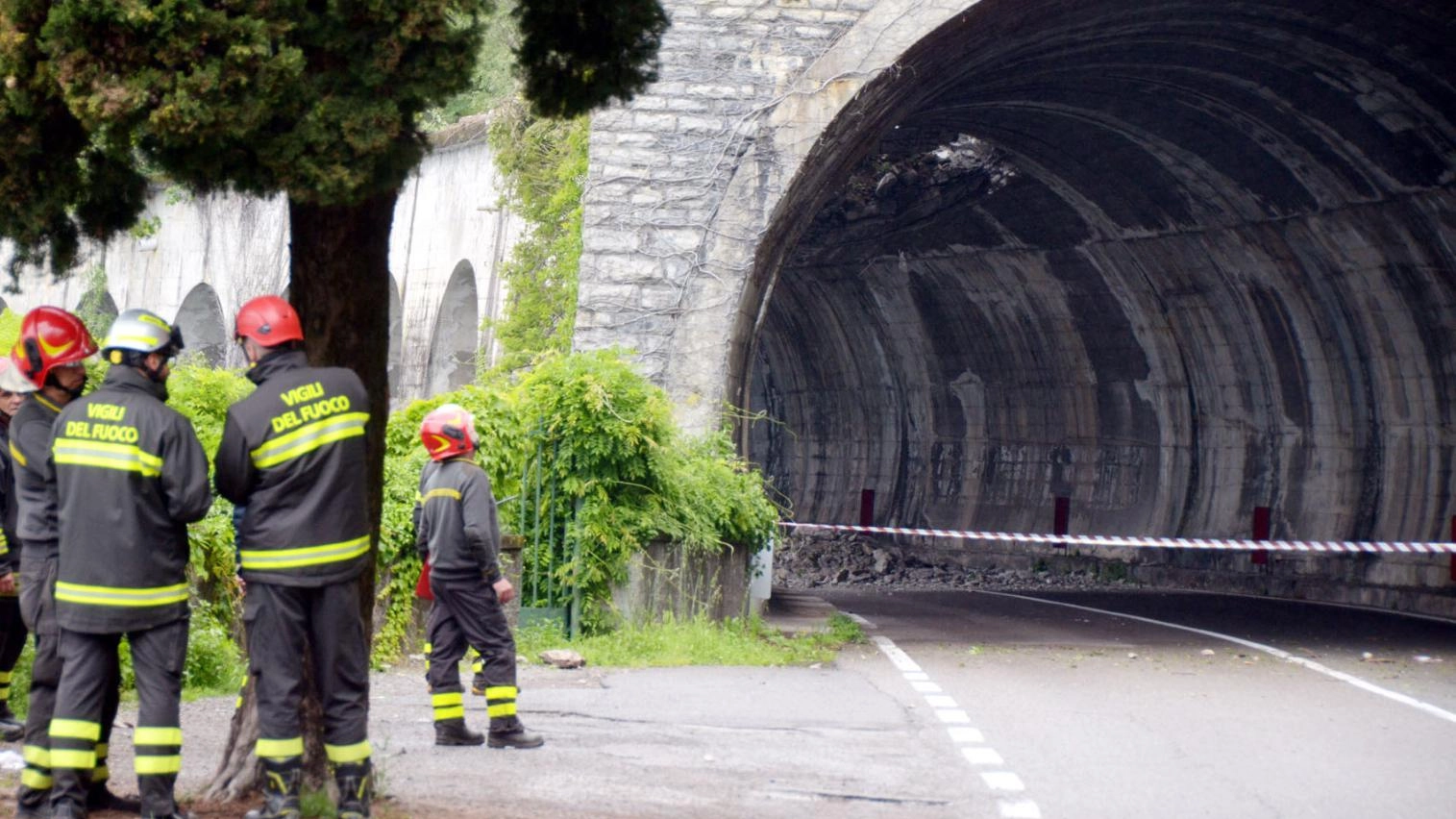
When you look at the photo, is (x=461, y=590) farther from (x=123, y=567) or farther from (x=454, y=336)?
(x=454, y=336)

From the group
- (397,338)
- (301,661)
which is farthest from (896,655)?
(397,338)

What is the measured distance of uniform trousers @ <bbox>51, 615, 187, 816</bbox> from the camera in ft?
19.2

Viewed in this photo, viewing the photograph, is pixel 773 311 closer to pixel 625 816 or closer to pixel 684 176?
pixel 684 176

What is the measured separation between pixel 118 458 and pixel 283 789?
3.99 ft

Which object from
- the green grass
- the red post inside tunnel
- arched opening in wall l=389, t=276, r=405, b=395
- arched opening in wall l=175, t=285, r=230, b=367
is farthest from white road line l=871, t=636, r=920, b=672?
arched opening in wall l=175, t=285, r=230, b=367

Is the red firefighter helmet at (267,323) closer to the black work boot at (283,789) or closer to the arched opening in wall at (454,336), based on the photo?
the black work boot at (283,789)

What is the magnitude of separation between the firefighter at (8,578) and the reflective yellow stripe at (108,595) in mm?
1983

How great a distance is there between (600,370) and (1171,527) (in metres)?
14.4

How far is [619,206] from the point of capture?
16.4 m

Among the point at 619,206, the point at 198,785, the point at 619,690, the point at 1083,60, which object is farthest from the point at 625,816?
the point at 1083,60

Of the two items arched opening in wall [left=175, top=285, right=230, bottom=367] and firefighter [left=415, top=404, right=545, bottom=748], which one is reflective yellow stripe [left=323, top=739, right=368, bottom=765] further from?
arched opening in wall [left=175, top=285, right=230, bottom=367]

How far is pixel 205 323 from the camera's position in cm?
4041

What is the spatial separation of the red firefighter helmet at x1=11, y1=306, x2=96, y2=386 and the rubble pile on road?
19.0 m

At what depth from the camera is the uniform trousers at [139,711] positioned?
5848 millimetres
